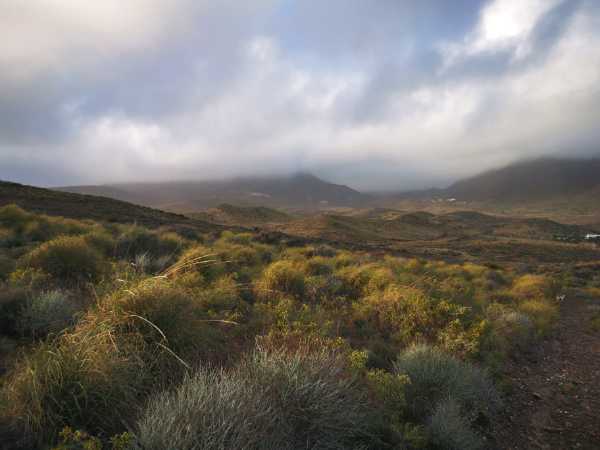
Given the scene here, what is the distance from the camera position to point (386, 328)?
632 centimetres

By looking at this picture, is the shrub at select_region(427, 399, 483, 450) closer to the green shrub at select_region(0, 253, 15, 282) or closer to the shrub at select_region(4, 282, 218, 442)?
the shrub at select_region(4, 282, 218, 442)

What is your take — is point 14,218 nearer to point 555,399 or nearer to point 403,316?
point 403,316

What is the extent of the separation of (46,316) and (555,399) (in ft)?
25.3

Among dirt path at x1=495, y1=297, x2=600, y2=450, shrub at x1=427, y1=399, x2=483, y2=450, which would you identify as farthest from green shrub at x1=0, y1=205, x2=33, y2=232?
dirt path at x1=495, y1=297, x2=600, y2=450

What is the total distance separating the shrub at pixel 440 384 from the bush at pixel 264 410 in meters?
1.17

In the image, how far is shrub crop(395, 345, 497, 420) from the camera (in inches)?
152

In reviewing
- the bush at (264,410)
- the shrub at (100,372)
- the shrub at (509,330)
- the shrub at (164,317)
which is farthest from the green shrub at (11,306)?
the shrub at (509,330)

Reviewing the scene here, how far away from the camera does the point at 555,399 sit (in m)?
5.05

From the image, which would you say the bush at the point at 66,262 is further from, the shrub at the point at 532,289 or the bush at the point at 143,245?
the shrub at the point at 532,289

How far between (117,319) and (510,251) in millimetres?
45368

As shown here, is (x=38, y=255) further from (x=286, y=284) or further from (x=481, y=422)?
(x=481, y=422)

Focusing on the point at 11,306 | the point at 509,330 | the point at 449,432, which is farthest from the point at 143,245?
the point at 509,330

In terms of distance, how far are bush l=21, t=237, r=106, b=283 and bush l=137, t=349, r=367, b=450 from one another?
16.6 ft

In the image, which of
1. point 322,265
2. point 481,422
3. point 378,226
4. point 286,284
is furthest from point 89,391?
point 378,226
